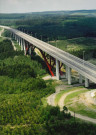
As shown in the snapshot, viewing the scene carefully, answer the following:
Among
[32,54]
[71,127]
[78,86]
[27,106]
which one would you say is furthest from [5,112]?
[32,54]

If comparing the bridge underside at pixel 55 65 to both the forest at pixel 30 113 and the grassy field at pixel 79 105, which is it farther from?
the grassy field at pixel 79 105

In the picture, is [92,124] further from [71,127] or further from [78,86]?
[78,86]

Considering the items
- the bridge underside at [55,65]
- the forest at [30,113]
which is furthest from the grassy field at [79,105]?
the bridge underside at [55,65]

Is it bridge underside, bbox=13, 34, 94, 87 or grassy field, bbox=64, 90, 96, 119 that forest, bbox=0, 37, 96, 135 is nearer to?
grassy field, bbox=64, 90, 96, 119

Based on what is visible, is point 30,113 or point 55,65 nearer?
point 30,113

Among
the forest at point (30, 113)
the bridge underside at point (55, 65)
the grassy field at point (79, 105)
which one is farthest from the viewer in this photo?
the bridge underside at point (55, 65)

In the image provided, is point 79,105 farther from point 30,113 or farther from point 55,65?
point 55,65

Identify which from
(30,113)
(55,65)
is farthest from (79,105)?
(55,65)

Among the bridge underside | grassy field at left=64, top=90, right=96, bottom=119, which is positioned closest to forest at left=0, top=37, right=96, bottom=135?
grassy field at left=64, top=90, right=96, bottom=119

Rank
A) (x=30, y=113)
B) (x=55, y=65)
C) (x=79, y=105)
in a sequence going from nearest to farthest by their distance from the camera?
1. (x=30, y=113)
2. (x=79, y=105)
3. (x=55, y=65)

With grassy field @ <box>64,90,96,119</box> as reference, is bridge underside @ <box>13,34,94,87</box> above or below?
above

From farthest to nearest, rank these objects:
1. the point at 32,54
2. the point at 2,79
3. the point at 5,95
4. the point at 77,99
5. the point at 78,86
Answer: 1. the point at 32,54
2. the point at 2,79
3. the point at 78,86
4. the point at 5,95
5. the point at 77,99
